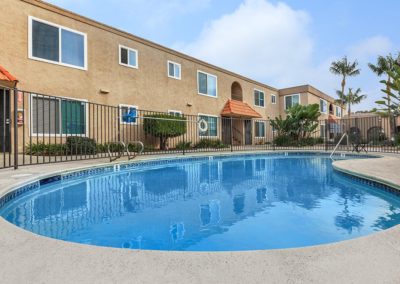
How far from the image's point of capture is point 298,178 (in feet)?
21.7

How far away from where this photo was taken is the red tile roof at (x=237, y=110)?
18.8 meters

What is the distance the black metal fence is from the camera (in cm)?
789

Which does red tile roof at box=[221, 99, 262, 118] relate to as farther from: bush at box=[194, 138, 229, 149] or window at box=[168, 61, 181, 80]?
window at box=[168, 61, 181, 80]

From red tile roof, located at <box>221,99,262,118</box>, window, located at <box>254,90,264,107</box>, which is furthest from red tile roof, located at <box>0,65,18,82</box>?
window, located at <box>254,90,264,107</box>

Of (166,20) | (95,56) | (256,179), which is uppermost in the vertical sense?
(166,20)

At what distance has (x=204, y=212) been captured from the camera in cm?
368

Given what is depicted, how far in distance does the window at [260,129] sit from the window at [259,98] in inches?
69.7

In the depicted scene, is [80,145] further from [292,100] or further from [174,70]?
[292,100]

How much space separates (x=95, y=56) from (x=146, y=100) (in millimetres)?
3283

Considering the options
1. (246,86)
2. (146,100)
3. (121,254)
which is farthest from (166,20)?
(121,254)

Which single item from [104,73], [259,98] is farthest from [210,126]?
[104,73]

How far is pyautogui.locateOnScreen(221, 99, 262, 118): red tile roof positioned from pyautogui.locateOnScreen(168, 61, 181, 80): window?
4769 mm

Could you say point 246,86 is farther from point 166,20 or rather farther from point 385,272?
point 385,272

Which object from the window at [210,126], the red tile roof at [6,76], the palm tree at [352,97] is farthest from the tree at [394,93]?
the palm tree at [352,97]
